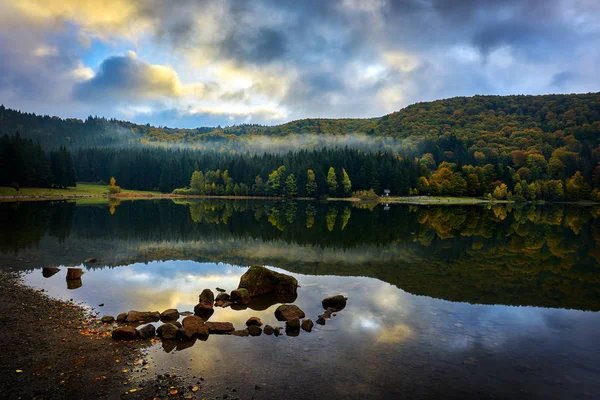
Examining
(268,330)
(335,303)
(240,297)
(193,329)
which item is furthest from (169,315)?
(335,303)

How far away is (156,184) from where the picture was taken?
195 meters

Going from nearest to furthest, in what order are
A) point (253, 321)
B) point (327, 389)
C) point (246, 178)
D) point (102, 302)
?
point (327, 389) < point (253, 321) < point (102, 302) < point (246, 178)

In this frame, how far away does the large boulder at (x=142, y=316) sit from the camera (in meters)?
17.0

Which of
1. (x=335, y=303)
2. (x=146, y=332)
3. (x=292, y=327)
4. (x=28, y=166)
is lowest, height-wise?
(x=335, y=303)

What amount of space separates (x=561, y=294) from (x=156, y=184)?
195706 mm

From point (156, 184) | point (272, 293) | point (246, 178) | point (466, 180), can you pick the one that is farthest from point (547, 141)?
point (272, 293)

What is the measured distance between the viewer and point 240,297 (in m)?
20.4

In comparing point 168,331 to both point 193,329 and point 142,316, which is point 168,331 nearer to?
point 193,329

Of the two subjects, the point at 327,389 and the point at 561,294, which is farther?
the point at 561,294

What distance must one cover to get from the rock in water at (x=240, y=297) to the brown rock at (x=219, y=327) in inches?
157

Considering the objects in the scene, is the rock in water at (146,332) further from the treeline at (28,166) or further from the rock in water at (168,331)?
the treeline at (28,166)

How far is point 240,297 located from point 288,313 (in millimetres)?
3757

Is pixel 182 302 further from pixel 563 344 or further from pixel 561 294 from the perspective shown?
pixel 561 294

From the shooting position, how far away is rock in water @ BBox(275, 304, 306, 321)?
17688 mm
